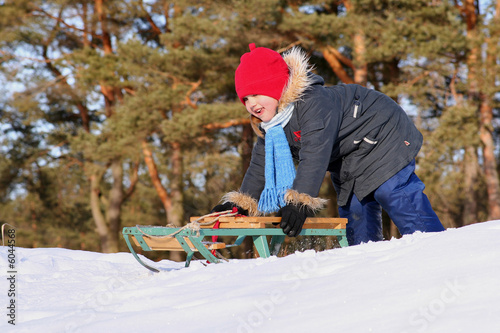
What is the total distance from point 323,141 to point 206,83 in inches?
409

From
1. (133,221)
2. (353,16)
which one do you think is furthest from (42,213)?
(353,16)

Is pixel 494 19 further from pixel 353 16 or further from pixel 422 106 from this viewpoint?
pixel 353 16

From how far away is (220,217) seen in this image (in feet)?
8.39

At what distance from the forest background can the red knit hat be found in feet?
25.5

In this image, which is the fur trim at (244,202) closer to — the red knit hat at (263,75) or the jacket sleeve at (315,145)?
the jacket sleeve at (315,145)

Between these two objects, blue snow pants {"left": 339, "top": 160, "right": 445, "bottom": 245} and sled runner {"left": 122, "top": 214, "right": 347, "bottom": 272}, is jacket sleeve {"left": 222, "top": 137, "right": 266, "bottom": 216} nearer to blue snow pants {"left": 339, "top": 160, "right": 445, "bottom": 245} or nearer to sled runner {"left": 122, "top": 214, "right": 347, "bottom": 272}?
sled runner {"left": 122, "top": 214, "right": 347, "bottom": 272}

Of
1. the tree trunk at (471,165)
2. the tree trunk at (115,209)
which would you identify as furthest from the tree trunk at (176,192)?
the tree trunk at (471,165)

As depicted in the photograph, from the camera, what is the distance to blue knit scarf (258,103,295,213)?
8.98ft

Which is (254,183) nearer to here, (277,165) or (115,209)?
(277,165)

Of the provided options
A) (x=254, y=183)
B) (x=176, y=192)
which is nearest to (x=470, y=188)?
(x=176, y=192)

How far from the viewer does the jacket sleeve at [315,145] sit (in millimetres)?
2500

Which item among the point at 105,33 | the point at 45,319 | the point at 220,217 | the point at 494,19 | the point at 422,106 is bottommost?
the point at 45,319

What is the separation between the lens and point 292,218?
239cm

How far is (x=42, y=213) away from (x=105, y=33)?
7.61 meters
